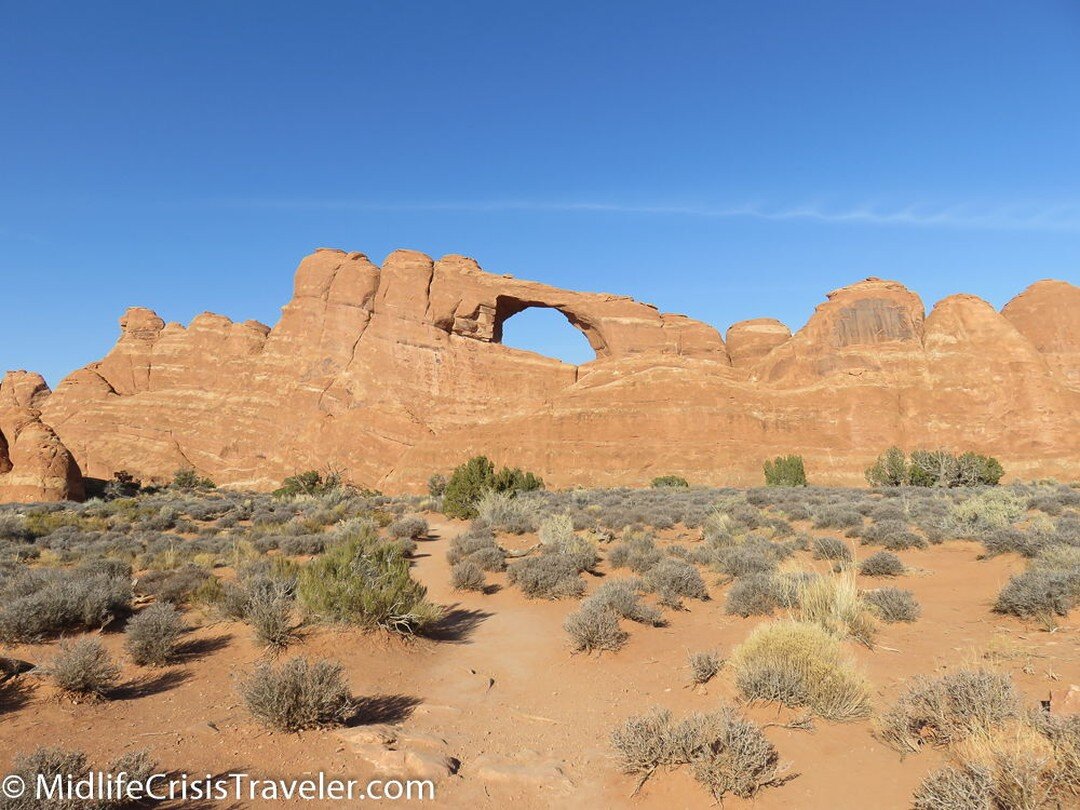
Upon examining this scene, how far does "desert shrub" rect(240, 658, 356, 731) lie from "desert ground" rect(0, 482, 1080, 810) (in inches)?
3.0

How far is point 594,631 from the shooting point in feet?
22.2

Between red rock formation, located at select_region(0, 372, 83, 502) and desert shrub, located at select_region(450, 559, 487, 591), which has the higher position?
red rock formation, located at select_region(0, 372, 83, 502)

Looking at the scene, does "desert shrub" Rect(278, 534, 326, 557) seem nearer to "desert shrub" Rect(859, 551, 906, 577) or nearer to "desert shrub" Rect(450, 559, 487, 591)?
"desert shrub" Rect(450, 559, 487, 591)

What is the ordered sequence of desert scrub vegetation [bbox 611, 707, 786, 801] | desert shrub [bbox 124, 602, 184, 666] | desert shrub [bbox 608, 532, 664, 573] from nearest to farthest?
desert scrub vegetation [bbox 611, 707, 786, 801] → desert shrub [bbox 124, 602, 184, 666] → desert shrub [bbox 608, 532, 664, 573]

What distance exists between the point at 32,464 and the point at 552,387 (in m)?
41.3

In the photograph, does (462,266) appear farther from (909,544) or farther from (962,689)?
(962,689)

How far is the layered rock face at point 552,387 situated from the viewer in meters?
48.4

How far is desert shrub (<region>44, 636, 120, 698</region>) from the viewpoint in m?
4.95

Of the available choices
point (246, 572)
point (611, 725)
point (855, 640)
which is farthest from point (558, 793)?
point (246, 572)

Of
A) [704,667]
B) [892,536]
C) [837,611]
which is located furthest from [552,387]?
[704,667]

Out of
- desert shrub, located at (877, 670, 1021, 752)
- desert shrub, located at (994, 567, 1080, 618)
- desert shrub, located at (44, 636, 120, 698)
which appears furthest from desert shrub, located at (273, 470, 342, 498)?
desert shrub, located at (877, 670, 1021, 752)

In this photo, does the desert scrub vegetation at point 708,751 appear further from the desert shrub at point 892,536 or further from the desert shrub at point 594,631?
the desert shrub at point 892,536

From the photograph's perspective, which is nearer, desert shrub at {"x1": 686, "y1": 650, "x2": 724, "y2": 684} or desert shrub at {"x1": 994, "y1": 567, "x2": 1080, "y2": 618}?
desert shrub at {"x1": 686, "y1": 650, "x2": 724, "y2": 684}

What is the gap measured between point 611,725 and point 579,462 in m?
44.9
